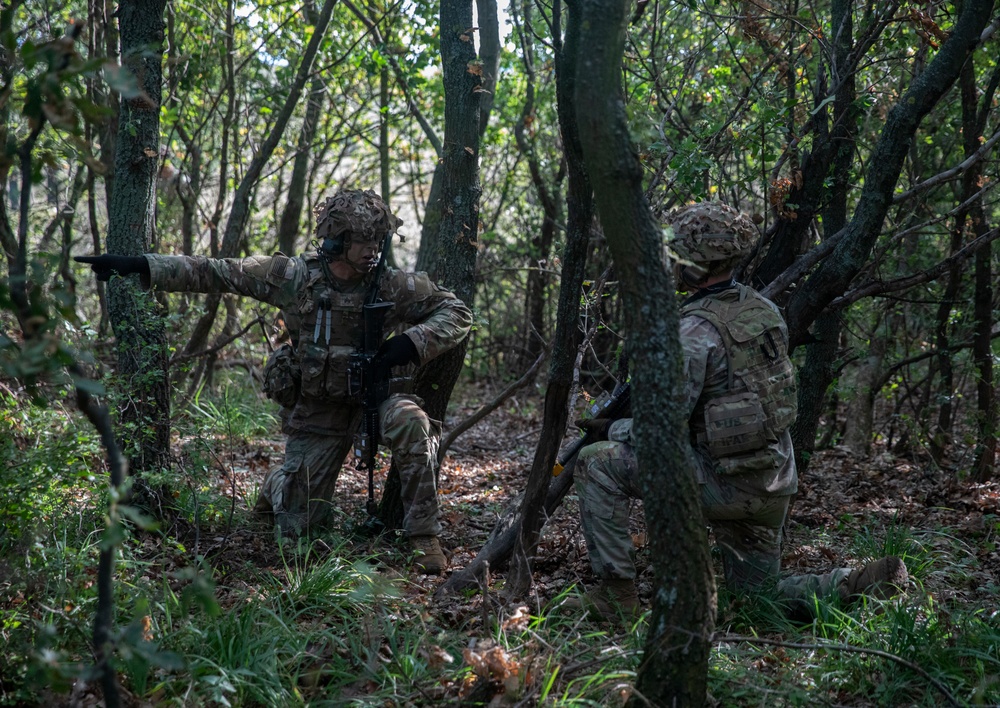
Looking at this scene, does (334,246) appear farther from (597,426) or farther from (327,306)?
(597,426)

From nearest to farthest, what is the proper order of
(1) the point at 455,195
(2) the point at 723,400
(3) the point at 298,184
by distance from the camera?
(2) the point at 723,400
(1) the point at 455,195
(3) the point at 298,184

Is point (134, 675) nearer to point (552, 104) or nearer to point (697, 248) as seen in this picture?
point (697, 248)

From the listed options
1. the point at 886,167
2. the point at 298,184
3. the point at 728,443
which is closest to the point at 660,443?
the point at 728,443

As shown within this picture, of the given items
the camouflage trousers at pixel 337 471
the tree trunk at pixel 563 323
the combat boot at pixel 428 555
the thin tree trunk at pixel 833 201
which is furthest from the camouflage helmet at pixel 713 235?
the combat boot at pixel 428 555

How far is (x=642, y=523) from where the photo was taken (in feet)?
16.7

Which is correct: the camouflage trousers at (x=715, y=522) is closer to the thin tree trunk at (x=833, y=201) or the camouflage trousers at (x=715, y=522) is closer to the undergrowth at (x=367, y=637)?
the undergrowth at (x=367, y=637)

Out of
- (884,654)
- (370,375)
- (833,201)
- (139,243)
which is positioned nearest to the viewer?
(884,654)

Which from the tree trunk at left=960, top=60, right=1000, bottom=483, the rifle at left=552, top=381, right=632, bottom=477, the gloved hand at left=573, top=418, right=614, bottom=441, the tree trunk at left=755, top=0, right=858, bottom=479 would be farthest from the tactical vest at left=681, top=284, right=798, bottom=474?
the tree trunk at left=960, top=60, right=1000, bottom=483

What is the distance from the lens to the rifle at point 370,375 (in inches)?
188

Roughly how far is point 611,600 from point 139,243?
3014 millimetres

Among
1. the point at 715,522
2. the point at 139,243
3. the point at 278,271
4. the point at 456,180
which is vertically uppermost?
the point at 456,180

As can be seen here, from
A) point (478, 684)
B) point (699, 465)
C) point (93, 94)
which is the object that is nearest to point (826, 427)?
point (699, 465)

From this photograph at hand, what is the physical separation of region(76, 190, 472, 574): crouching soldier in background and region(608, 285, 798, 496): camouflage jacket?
1.52 metres

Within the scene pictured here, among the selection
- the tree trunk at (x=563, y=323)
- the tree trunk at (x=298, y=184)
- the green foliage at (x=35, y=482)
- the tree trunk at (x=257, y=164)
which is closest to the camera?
the green foliage at (x=35, y=482)
